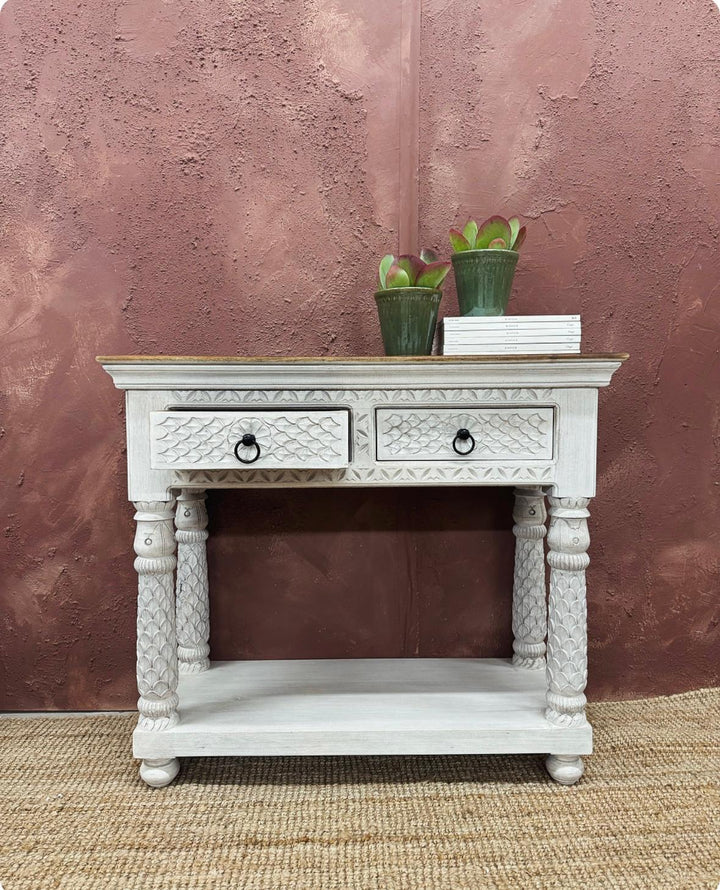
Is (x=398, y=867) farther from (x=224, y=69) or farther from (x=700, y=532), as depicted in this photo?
(x=224, y=69)

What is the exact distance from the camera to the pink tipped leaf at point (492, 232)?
52.2 inches

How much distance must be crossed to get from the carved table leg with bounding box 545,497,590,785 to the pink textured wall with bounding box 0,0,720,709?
0.43 meters

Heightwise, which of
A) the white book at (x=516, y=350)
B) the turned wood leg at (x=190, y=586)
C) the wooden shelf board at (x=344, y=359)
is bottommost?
the turned wood leg at (x=190, y=586)

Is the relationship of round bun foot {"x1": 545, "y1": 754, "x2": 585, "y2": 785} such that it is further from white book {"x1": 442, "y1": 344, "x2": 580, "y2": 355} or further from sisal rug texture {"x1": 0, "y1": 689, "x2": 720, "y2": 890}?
white book {"x1": 442, "y1": 344, "x2": 580, "y2": 355}

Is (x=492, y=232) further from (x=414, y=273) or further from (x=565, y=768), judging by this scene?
(x=565, y=768)

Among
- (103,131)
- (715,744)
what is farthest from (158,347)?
(715,744)

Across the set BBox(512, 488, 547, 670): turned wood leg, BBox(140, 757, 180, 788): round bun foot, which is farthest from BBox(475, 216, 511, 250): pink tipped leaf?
BBox(140, 757, 180, 788): round bun foot

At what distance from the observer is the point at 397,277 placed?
1316 millimetres

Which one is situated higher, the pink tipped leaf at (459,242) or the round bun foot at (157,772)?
the pink tipped leaf at (459,242)

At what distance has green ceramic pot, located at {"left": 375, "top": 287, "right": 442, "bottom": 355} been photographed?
4.28 feet

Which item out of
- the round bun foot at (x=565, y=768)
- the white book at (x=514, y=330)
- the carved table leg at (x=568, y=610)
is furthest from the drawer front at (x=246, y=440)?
the round bun foot at (x=565, y=768)

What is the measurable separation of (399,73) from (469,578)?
1320 millimetres

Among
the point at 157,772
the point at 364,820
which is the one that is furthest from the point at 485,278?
the point at 157,772

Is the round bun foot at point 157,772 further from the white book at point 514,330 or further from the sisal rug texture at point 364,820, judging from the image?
the white book at point 514,330
